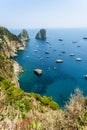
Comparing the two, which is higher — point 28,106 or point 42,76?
point 28,106

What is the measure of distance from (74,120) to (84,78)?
71.6 metres

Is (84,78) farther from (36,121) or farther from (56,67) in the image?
(36,121)

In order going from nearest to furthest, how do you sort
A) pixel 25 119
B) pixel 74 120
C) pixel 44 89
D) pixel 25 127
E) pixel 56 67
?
pixel 74 120, pixel 25 127, pixel 25 119, pixel 44 89, pixel 56 67

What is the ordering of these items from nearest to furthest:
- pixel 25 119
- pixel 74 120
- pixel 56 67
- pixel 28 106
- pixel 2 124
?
pixel 2 124, pixel 74 120, pixel 25 119, pixel 28 106, pixel 56 67

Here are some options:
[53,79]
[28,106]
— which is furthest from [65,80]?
[28,106]

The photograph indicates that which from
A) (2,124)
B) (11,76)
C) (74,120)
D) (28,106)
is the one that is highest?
(2,124)

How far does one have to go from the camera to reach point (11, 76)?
286 ft

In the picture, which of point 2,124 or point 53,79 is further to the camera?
point 53,79

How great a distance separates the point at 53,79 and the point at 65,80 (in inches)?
214

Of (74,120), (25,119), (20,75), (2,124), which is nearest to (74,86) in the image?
(20,75)

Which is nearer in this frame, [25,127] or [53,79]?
[25,127]

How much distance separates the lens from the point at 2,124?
1303 centimetres

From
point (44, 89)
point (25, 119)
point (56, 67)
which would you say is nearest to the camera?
point (25, 119)

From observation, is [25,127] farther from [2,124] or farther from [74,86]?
[74,86]
